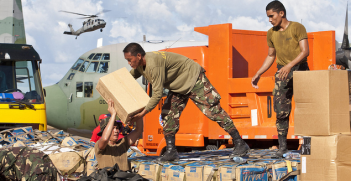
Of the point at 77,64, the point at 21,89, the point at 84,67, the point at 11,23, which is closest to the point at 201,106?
the point at 21,89

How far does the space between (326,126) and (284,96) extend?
1107 mm

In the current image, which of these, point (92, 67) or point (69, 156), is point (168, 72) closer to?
point (69, 156)

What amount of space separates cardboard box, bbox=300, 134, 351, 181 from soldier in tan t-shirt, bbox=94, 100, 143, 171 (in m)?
2.11

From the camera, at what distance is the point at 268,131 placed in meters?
6.67

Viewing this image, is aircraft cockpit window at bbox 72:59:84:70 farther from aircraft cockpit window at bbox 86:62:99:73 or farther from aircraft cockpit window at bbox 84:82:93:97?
aircraft cockpit window at bbox 84:82:93:97

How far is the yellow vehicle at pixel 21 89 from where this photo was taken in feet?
28.6

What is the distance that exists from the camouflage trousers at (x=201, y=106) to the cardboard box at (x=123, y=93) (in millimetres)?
517

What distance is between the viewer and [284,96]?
17.3 feet

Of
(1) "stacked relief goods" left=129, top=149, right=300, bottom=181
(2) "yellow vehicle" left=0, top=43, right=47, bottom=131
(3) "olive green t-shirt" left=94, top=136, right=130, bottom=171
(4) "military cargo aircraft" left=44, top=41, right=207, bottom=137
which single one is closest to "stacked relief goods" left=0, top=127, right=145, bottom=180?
(3) "olive green t-shirt" left=94, top=136, right=130, bottom=171

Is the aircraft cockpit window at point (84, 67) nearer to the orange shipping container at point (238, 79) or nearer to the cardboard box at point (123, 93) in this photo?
the orange shipping container at point (238, 79)

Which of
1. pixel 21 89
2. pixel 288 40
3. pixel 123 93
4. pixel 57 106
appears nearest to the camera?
pixel 123 93

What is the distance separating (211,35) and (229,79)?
0.91 meters

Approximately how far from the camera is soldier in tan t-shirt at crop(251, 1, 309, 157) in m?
5.04

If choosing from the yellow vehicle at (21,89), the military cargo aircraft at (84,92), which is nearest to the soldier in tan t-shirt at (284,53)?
the yellow vehicle at (21,89)
